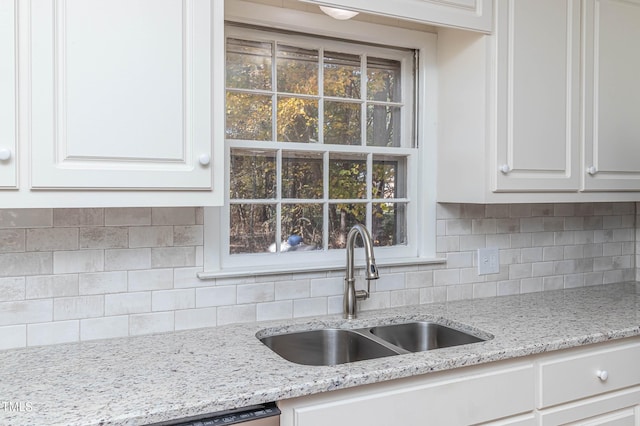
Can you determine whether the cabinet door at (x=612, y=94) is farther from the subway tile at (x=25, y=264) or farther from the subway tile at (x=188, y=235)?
the subway tile at (x=25, y=264)

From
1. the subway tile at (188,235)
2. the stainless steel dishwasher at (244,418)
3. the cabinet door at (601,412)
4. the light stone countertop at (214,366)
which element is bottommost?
the cabinet door at (601,412)

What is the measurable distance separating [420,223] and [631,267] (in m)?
1.38

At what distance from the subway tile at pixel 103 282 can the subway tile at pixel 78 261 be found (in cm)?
2

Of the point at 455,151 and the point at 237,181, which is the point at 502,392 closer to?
the point at 455,151

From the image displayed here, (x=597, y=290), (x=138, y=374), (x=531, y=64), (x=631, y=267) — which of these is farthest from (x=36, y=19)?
(x=631, y=267)

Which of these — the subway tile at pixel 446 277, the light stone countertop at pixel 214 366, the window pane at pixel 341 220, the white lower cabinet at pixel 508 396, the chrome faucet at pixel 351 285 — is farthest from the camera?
the subway tile at pixel 446 277

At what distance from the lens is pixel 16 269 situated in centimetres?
157

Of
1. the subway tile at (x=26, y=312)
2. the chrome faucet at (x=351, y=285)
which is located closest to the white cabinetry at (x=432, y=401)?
the chrome faucet at (x=351, y=285)

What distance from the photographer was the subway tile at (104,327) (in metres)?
1.65

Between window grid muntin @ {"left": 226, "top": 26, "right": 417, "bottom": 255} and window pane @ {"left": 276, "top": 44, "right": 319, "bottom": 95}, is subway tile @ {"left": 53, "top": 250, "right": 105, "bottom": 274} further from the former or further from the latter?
window pane @ {"left": 276, "top": 44, "right": 319, "bottom": 95}

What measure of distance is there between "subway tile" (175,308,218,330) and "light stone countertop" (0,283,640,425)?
38mm

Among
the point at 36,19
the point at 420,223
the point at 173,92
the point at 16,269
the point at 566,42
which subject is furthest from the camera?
the point at 420,223

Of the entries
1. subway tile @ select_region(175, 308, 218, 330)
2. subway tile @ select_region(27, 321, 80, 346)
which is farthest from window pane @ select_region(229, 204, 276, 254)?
subway tile @ select_region(27, 321, 80, 346)

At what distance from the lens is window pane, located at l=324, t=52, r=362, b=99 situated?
2.08 metres
